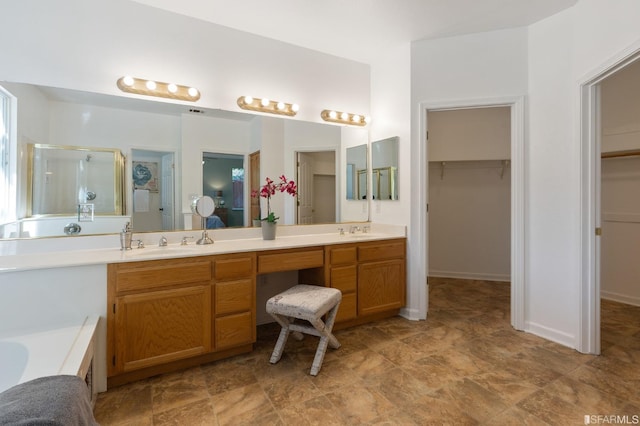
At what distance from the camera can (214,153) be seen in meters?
2.52

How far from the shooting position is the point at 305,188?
2.94 metres

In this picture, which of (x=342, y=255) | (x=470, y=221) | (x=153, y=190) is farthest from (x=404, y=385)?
(x=470, y=221)

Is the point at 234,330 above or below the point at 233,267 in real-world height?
below

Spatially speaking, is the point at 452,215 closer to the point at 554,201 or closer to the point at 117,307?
the point at 554,201

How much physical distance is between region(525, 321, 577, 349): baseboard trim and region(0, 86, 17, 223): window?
3890mm

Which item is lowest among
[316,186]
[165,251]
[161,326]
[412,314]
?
[412,314]

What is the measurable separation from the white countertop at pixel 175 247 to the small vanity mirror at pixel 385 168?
352mm

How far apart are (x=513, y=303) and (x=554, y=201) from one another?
0.94 m

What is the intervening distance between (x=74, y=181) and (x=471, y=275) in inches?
181

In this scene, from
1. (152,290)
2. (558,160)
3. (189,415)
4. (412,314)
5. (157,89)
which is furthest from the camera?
(412,314)

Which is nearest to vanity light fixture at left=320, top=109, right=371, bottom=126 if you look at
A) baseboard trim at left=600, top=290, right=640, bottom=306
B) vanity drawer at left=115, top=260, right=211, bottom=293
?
vanity drawer at left=115, top=260, right=211, bottom=293

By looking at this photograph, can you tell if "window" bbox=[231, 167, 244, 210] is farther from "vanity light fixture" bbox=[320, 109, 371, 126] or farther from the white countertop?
"vanity light fixture" bbox=[320, 109, 371, 126]

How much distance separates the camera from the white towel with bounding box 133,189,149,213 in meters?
2.24

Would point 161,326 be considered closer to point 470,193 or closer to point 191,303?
point 191,303
